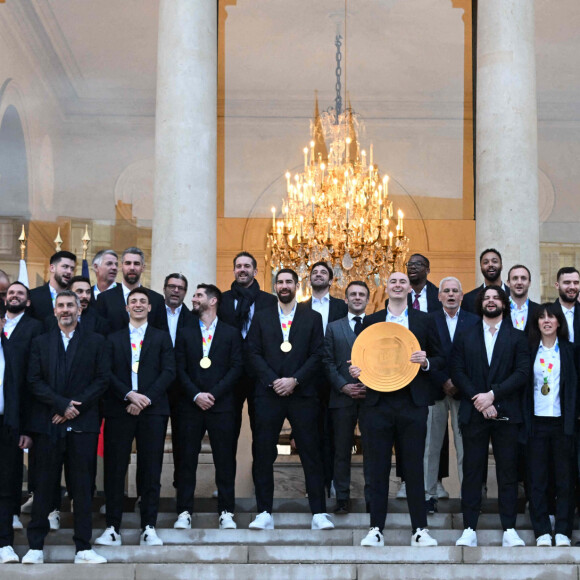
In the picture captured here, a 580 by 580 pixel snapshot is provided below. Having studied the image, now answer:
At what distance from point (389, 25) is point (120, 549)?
10799 millimetres

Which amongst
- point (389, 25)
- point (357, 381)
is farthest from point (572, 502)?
point (389, 25)

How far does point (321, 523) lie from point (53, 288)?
274 centimetres

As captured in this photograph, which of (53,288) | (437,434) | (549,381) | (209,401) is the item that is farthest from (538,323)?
(53,288)

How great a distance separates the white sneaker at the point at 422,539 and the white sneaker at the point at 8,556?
271cm

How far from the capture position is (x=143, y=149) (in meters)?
16.7

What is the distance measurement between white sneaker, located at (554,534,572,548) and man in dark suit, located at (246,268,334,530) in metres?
1.59

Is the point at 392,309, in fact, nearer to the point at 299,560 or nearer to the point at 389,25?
the point at 299,560

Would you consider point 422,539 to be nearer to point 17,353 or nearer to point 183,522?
point 183,522

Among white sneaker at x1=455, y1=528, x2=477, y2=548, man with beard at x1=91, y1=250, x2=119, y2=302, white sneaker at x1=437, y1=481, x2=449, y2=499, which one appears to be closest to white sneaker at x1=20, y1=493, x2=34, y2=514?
man with beard at x1=91, y1=250, x2=119, y2=302

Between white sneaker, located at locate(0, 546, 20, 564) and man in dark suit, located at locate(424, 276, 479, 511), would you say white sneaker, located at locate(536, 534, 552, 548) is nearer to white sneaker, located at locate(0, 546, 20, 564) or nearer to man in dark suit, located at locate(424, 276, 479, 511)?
man in dark suit, located at locate(424, 276, 479, 511)

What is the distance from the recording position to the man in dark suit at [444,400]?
8586mm

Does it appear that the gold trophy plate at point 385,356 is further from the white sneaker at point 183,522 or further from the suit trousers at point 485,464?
the white sneaker at point 183,522

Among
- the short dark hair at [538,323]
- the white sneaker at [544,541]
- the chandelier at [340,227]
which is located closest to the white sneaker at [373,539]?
the white sneaker at [544,541]

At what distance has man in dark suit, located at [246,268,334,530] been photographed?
27.3 ft
